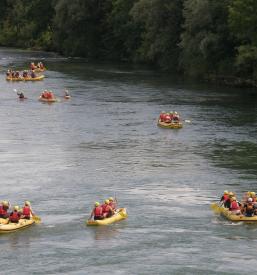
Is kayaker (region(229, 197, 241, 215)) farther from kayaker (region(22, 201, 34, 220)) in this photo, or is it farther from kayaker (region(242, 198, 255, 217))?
kayaker (region(22, 201, 34, 220))

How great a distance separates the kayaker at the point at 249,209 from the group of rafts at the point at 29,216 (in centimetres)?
664

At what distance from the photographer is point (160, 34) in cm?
10956

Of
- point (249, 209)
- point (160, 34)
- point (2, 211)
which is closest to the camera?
point (2, 211)

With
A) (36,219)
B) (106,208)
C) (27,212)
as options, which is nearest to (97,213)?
(106,208)

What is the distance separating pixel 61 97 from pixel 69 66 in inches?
1419

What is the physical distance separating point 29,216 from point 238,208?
11493mm

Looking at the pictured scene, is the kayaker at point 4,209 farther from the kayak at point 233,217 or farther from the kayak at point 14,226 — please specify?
the kayak at point 233,217

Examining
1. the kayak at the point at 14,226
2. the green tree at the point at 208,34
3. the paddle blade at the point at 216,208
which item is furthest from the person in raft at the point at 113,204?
the green tree at the point at 208,34

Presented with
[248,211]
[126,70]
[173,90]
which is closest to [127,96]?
[173,90]

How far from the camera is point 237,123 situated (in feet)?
235

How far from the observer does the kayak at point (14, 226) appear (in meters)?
41.1

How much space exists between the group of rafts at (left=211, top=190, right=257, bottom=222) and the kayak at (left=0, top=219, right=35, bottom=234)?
35.0 ft

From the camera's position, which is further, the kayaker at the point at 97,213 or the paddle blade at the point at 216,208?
the paddle blade at the point at 216,208

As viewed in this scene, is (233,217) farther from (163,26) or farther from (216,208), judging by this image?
(163,26)
